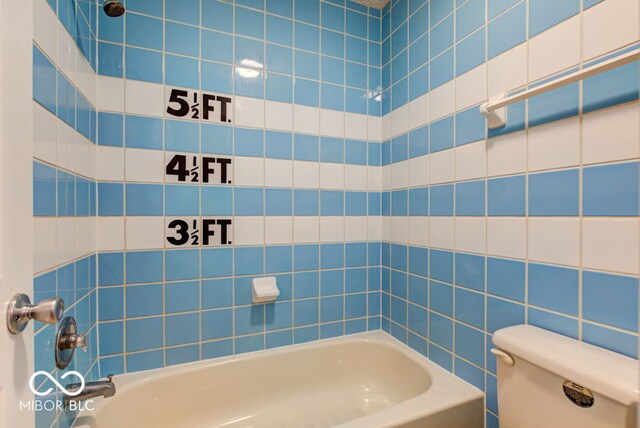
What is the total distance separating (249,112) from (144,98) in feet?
1.54

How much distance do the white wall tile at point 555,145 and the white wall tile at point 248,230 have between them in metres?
→ 1.19

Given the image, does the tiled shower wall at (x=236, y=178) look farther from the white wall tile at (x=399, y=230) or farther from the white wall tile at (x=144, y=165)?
the white wall tile at (x=399, y=230)

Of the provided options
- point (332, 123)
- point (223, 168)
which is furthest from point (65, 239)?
point (332, 123)

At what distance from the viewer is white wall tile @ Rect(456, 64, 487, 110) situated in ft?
3.72

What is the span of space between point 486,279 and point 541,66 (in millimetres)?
777

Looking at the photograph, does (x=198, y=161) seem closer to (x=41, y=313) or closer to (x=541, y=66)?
(x=41, y=313)

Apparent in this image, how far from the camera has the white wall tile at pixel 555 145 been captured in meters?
0.85

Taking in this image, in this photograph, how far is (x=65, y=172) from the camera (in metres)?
0.89

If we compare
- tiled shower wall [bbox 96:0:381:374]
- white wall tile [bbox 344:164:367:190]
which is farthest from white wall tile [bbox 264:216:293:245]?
white wall tile [bbox 344:164:367:190]

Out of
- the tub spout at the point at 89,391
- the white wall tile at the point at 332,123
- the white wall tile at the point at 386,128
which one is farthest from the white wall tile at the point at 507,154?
the tub spout at the point at 89,391

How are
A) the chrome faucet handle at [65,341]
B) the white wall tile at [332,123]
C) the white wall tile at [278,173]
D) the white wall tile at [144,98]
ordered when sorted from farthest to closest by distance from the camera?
the white wall tile at [332,123] < the white wall tile at [278,173] < the white wall tile at [144,98] < the chrome faucet handle at [65,341]

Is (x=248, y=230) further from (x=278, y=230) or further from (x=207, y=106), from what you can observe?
(x=207, y=106)

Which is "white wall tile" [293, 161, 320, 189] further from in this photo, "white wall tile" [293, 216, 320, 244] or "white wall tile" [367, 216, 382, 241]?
A: "white wall tile" [367, 216, 382, 241]

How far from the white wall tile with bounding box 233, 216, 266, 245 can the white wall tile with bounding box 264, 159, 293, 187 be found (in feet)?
0.68
